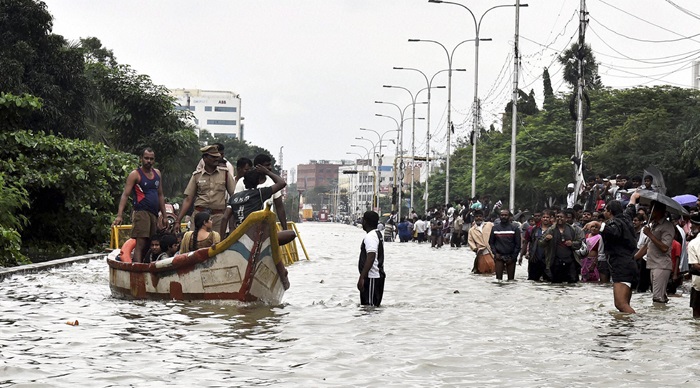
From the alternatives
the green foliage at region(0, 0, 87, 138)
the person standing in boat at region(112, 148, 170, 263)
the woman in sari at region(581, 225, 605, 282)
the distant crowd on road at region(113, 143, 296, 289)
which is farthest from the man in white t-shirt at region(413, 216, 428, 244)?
the person standing in boat at region(112, 148, 170, 263)

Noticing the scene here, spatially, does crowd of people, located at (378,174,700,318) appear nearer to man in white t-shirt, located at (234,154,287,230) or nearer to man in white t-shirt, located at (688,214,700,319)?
man in white t-shirt, located at (688,214,700,319)

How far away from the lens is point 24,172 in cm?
2300

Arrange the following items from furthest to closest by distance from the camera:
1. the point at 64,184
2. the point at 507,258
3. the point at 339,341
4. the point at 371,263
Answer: the point at 64,184, the point at 507,258, the point at 371,263, the point at 339,341

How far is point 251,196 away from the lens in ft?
46.8

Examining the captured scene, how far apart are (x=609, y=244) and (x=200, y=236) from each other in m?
5.31

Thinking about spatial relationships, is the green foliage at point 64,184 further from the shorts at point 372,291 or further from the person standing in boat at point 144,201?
the shorts at point 372,291

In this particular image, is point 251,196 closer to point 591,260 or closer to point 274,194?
point 274,194

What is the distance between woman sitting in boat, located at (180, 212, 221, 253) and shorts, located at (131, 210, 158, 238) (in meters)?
0.65

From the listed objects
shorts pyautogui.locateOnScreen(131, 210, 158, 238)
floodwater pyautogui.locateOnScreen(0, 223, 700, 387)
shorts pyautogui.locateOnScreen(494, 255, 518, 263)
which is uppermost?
shorts pyautogui.locateOnScreen(131, 210, 158, 238)

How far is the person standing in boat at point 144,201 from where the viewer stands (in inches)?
587

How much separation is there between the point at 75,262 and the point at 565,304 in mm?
9984

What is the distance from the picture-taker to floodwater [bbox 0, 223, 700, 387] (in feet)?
28.6

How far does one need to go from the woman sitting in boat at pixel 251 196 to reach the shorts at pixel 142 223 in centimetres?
115

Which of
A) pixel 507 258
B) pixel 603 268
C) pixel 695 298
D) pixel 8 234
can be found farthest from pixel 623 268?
pixel 8 234
